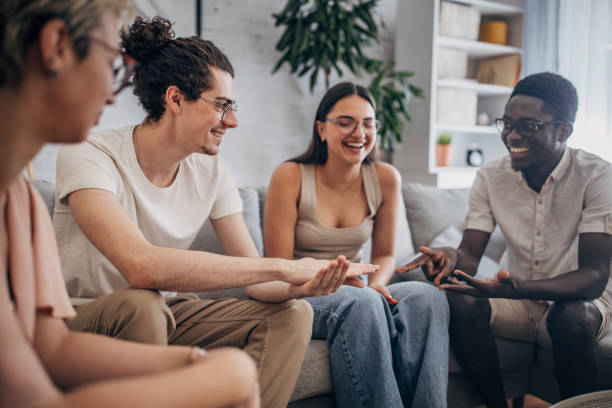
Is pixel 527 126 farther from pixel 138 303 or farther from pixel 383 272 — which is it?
pixel 138 303

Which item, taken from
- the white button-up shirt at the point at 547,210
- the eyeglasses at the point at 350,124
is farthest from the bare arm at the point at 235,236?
the white button-up shirt at the point at 547,210

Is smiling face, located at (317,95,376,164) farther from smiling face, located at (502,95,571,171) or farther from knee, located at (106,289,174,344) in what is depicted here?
knee, located at (106,289,174,344)

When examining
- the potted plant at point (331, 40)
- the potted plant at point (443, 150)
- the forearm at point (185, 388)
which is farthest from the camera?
the potted plant at point (443, 150)

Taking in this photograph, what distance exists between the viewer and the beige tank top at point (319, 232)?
1.78 metres

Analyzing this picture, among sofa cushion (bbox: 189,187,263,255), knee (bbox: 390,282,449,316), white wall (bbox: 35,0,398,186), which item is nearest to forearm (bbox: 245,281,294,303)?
knee (bbox: 390,282,449,316)

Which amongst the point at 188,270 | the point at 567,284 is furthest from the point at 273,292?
the point at 567,284

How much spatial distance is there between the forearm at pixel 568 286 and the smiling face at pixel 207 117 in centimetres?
102

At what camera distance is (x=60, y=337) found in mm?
746

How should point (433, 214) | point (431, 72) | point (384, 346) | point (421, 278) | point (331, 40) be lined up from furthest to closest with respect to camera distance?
point (431, 72)
point (331, 40)
point (433, 214)
point (421, 278)
point (384, 346)

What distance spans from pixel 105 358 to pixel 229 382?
9.6 inches

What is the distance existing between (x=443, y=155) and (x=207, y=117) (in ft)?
8.61

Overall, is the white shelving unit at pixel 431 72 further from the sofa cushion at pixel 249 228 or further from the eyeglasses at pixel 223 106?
the eyeglasses at pixel 223 106

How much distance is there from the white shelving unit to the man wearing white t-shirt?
2.35 m

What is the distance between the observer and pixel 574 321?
147cm
